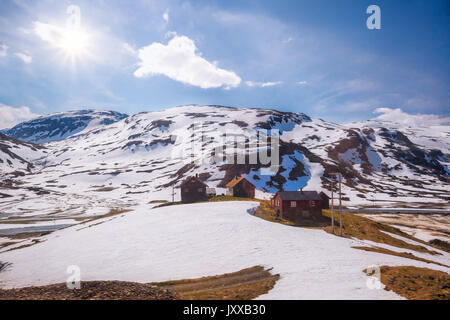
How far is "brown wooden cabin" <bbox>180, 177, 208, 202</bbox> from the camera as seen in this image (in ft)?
237

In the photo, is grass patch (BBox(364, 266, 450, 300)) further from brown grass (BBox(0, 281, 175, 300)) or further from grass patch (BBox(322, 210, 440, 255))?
grass patch (BBox(322, 210, 440, 255))

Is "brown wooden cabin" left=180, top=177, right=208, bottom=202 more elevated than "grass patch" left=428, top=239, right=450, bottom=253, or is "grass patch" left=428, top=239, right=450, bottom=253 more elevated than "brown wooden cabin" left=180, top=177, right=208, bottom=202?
"brown wooden cabin" left=180, top=177, right=208, bottom=202

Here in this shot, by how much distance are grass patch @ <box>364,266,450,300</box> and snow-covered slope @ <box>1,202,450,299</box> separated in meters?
1.10

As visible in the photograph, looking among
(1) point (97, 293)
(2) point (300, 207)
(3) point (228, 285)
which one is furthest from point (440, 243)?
(1) point (97, 293)

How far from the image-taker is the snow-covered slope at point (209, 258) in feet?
52.6

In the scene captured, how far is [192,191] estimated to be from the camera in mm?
72812

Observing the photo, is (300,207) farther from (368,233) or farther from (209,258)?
(209,258)

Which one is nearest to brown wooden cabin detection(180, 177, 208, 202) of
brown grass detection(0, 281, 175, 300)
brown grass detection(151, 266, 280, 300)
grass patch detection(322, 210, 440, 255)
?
grass patch detection(322, 210, 440, 255)

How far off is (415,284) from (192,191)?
62.8 m

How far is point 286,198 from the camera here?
177ft

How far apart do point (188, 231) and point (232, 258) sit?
12.5 metres
